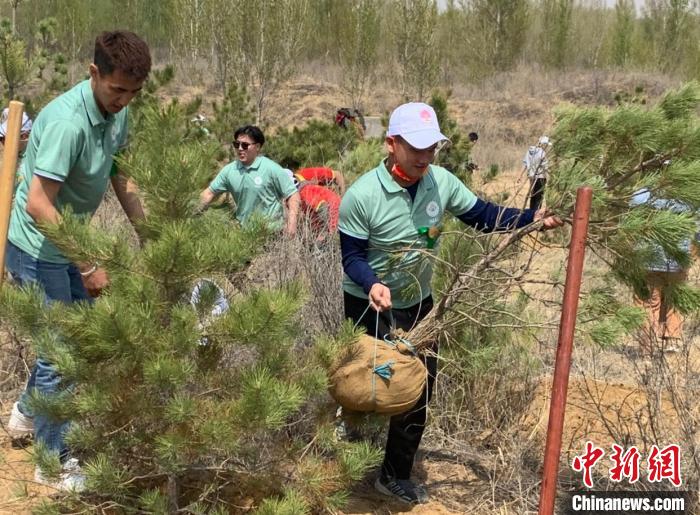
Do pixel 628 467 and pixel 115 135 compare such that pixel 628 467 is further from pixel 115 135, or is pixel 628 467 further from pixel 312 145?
pixel 312 145

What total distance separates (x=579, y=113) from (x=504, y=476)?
56.2 inches

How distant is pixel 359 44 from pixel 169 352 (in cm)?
1960

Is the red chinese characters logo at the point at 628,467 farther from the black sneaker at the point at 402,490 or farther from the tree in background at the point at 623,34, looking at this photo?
the tree in background at the point at 623,34

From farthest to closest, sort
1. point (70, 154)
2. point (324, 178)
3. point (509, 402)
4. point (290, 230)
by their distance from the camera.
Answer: point (324, 178) → point (290, 230) → point (509, 402) → point (70, 154)

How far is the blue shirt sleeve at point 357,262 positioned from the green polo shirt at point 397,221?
25mm

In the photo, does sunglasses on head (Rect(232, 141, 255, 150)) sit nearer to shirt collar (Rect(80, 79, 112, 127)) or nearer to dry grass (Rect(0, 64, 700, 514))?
dry grass (Rect(0, 64, 700, 514))

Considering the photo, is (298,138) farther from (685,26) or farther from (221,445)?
(685,26)

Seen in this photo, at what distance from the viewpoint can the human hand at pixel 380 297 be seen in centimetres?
237

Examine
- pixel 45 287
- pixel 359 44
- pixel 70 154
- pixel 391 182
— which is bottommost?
pixel 45 287

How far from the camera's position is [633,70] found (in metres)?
23.9

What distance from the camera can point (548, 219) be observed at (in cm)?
246

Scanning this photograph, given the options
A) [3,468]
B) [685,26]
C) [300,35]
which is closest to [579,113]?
[3,468]

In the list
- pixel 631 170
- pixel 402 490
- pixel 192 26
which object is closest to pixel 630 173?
pixel 631 170

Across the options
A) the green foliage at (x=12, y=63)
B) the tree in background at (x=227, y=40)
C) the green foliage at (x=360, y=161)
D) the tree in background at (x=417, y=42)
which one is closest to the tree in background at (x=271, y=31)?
the tree in background at (x=227, y=40)
